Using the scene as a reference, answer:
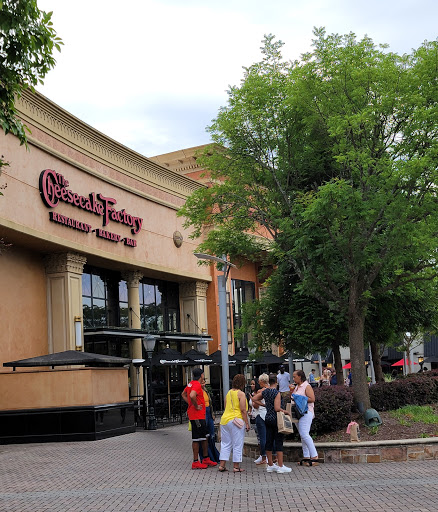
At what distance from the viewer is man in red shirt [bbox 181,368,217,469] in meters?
13.2

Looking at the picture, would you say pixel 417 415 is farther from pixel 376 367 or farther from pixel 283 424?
pixel 376 367

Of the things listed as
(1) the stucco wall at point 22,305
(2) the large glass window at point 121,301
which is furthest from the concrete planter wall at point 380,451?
(2) the large glass window at point 121,301

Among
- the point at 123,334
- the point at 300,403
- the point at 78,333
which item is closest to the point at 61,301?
the point at 78,333

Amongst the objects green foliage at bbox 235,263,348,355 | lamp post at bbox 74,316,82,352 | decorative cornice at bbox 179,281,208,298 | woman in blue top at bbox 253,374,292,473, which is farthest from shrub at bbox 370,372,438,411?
decorative cornice at bbox 179,281,208,298

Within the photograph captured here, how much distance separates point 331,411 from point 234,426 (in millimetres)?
2995

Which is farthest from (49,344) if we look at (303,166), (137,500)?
(137,500)

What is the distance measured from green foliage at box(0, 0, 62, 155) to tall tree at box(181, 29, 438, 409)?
250 inches

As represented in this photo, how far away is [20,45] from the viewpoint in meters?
11.3

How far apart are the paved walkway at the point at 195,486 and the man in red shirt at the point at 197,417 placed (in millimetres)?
316

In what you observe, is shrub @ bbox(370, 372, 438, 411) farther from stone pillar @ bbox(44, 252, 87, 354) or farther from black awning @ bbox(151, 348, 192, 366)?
stone pillar @ bbox(44, 252, 87, 354)

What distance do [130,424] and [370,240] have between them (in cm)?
1007

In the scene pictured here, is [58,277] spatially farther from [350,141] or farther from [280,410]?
[280,410]

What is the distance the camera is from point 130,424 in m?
22.2

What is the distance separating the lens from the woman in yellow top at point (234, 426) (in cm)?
1266
